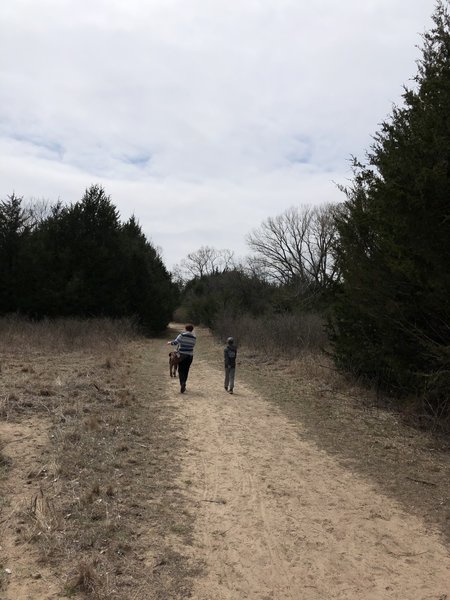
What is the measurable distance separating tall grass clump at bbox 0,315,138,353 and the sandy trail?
14.5m

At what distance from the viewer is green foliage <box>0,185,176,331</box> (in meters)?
34.6

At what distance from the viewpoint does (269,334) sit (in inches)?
976

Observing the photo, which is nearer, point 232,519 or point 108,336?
point 232,519

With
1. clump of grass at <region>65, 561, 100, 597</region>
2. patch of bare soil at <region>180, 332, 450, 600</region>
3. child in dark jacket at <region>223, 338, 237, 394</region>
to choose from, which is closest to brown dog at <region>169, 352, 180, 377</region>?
child in dark jacket at <region>223, 338, 237, 394</region>

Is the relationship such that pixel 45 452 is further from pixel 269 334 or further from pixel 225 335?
pixel 225 335

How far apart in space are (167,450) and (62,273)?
2992cm

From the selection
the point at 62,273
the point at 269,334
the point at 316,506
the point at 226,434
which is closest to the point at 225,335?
the point at 269,334

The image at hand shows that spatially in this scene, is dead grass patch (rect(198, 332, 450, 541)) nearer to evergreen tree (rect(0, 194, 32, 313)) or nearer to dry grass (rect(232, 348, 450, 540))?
dry grass (rect(232, 348, 450, 540))

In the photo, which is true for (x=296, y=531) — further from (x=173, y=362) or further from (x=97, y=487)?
(x=173, y=362)

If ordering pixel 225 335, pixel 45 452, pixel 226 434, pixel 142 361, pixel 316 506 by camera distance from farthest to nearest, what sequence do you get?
pixel 225 335, pixel 142 361, pixel 226 434, pixel 45 452, pixel 316 506

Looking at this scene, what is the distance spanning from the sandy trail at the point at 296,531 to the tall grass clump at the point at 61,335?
14501 mm

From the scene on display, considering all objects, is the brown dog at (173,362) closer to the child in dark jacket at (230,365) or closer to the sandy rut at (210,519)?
the child in dark jacket at (230,365)

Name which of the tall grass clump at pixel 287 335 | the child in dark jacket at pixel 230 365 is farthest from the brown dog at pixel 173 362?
the tall grass clump at pixel 287 335

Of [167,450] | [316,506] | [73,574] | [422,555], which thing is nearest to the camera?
[73,574]
